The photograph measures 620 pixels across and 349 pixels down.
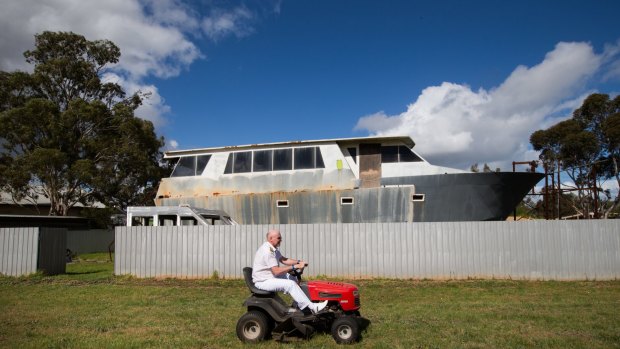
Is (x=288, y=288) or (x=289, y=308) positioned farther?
(x=289, y=308)

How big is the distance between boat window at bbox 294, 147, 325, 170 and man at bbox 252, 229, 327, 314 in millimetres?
10382

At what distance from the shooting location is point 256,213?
55.5 ft

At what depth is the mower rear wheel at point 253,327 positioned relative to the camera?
6484 millimetres

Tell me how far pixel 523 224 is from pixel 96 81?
1240 inches

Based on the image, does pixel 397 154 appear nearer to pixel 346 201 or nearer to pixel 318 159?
pixel 346 201

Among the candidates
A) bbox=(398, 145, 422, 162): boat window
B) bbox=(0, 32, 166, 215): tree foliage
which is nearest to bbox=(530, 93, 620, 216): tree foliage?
bbox=(398, 145, 422, 162): boat window

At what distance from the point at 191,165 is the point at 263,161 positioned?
2.96 meters

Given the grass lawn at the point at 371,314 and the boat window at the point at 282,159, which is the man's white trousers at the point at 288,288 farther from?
the boat window at the point at 282,159

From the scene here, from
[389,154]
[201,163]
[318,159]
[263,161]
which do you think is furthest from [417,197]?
[201,163]

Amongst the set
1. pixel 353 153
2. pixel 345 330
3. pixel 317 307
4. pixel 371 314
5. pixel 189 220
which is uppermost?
pixel 353 153

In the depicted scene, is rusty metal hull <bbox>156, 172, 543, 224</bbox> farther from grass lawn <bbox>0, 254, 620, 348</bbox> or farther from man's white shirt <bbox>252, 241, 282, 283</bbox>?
man's white shirt <bbox>252, 241, 282, 283</bbox>

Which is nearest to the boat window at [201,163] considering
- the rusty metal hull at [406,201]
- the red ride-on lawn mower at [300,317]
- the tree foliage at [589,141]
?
the rusty metal hull at [406,201]

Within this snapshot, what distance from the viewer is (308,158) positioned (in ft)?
56.5

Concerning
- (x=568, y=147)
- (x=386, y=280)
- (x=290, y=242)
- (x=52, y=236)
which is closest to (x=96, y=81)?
(x=52, y=236)
